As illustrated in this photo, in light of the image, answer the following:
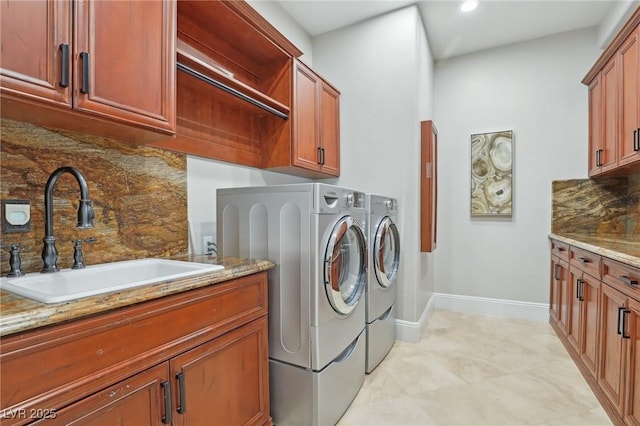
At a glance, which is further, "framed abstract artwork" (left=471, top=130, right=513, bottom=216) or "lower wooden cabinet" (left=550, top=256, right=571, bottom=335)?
"framed abstract artwork" (left=471, top=130, right=513, bottom=216)

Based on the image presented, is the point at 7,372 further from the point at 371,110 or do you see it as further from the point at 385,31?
the point at 385,31

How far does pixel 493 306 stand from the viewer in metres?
3.32

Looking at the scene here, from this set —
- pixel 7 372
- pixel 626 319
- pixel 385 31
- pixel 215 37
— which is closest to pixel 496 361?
pixel 626 319

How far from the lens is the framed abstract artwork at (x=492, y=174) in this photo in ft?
10.6

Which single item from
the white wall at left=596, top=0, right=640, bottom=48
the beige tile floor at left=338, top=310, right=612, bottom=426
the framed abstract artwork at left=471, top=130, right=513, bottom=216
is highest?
the white wall at left=596, top=0, right=640, bottom=48

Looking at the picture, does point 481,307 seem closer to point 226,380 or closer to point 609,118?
point 609,118

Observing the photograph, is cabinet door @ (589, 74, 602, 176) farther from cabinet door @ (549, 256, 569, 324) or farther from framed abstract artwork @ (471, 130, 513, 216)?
cabinet door @ (549, 256, 569, 324)

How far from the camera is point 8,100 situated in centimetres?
98

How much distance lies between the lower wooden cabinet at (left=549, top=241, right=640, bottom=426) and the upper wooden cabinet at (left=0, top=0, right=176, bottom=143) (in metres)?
2.35

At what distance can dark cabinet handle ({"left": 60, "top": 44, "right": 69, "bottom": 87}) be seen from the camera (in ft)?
3.39

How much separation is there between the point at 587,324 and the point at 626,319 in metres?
0.64

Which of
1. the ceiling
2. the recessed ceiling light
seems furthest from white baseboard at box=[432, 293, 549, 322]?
the recessed ceiling light

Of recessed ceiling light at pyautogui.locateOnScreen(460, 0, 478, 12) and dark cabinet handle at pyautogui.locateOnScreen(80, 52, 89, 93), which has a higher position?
recessed ceiling light at pyautogui.locateOnScreen(460, 0, 478, 12)

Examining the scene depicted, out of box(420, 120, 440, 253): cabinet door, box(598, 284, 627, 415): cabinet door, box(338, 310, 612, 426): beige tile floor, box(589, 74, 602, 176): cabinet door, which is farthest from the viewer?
box(420, 120, 440, 253): cabinet door
